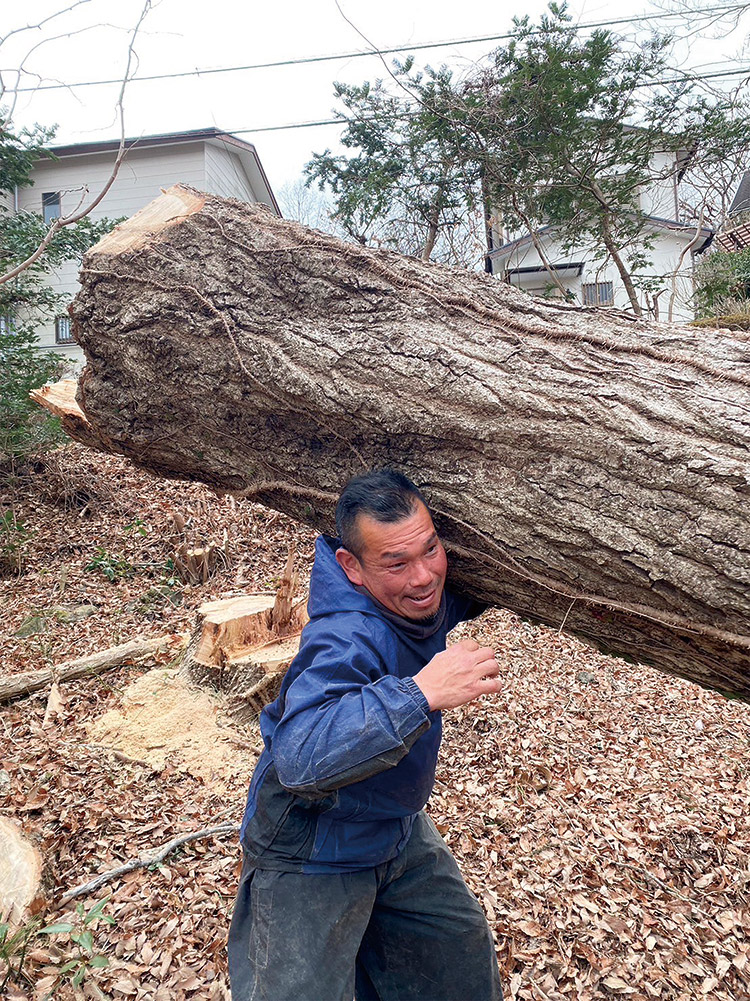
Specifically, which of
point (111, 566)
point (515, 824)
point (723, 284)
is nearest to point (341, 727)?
point (515, 824)

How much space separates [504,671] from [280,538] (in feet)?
9.61

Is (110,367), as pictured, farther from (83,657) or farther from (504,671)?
(504,671)

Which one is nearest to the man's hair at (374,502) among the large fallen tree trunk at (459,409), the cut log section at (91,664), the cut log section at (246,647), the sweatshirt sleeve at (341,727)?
the large fallen tree trunk at (459,409)

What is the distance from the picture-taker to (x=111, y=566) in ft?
20.5

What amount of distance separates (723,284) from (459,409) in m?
10.1

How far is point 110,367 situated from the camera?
7.66 feet

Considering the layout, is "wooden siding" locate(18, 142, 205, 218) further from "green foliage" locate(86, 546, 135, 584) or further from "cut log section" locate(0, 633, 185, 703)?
"cut log section" locate(0, 633, 185, 703)

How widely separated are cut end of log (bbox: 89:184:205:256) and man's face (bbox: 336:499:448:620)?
4.45ft

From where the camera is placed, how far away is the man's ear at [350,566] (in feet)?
5.79

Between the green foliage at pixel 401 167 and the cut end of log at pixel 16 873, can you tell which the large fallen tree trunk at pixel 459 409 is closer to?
the cut end of log at pixel 16 873

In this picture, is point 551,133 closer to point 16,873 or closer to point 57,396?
point 57,396

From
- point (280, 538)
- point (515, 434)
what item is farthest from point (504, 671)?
point (515, 434)

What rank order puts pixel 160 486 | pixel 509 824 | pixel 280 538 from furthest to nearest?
pixel 160 486 → pixel 280 538 → pixel 509 824

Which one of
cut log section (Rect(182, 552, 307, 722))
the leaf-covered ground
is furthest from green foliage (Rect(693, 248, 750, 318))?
cut log section (Rect(182, 552, 307, 722))
